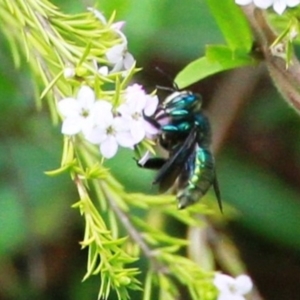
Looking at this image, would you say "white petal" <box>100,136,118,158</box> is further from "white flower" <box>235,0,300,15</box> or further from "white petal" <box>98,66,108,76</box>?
"white flower" <box>235,0,300,15</box>

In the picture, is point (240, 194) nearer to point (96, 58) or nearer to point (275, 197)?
point (275, 197)

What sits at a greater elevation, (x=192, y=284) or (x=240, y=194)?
(x=192, y=284)

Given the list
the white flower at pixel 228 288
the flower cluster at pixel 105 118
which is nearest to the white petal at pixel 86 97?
the flower cluster at pixel 105 118

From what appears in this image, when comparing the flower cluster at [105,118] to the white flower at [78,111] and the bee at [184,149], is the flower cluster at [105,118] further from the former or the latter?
the bee at [184,149]

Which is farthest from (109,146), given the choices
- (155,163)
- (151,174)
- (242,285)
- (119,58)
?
(151,174)

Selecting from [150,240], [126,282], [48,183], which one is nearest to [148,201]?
[150,240]

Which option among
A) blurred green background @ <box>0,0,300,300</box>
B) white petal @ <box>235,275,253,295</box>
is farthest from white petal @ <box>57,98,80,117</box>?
blurred green background @ <box>0,0,300,300</box>

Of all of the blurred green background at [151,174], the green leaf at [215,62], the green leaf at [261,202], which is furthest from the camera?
the green leaf at [261,202]
